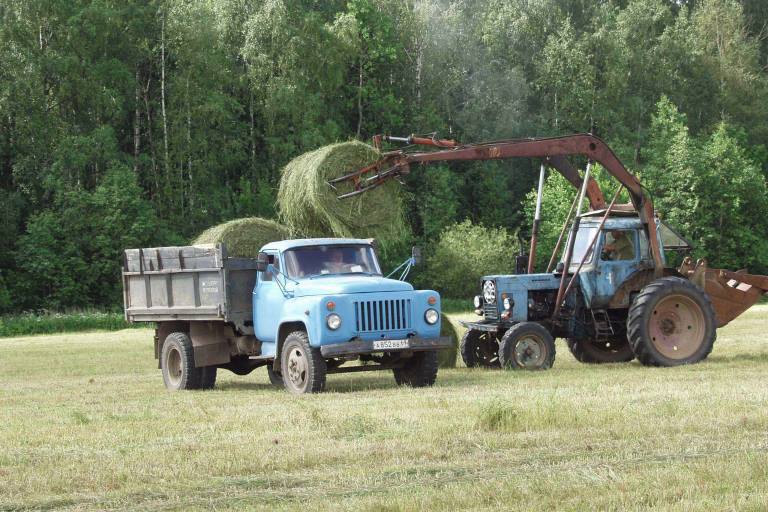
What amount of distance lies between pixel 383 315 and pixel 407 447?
6370 millimetres

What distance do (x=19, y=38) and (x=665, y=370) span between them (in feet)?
125

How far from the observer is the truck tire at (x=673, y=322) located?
20062 mm

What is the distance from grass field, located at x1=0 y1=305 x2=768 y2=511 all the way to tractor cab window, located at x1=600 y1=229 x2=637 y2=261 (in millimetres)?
3600

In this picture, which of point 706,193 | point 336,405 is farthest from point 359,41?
point 336,405

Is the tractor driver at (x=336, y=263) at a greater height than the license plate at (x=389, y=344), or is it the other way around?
the tractor driver at (x=336, y=263)

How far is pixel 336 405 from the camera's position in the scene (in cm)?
1455

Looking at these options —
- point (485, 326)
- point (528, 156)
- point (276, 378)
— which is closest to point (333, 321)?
point (276, 378)

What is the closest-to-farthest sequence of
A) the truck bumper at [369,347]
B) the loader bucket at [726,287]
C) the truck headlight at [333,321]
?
the truck bumper at [369,347], the truck headlight at [333,321], the loader bucket at [726,287]

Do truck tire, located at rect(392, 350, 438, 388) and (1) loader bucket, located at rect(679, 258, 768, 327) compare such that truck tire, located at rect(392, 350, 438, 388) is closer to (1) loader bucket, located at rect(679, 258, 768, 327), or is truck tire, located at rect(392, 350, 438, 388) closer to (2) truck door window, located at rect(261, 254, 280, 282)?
(2) truck door window, located at rect(261, 254, 280, 282)

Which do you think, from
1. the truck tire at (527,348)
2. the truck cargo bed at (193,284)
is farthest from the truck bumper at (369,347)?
the truck tire at (527,348)

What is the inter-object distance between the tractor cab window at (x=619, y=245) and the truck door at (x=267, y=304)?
20.9 ft

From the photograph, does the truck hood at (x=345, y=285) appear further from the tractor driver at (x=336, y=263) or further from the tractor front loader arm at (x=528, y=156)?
the tractor front loader arm at (x=528, y=156)

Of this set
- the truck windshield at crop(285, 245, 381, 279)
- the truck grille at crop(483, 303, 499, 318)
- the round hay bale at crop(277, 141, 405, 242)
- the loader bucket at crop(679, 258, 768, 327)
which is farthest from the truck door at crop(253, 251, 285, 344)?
the loader bucket at crop(679, 258, 768, 327)

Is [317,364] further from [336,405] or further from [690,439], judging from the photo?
[690,439]
